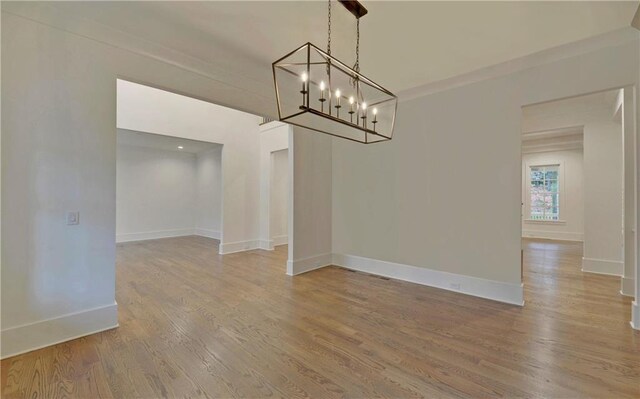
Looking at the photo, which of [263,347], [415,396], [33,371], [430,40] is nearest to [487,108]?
[430,40]

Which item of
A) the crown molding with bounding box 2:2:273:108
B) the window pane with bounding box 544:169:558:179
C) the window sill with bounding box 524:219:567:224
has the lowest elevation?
the window sill with bounding box 524:219:567:224

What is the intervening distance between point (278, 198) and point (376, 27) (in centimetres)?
520

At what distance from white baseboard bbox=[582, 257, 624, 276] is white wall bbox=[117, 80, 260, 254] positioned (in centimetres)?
665

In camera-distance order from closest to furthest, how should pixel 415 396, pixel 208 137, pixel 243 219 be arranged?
pixel 415 396
pixel 208 137
pixel 243 219

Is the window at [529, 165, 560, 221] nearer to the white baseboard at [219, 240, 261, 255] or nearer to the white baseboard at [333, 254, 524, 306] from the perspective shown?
the white baseboard at [333, 254, 524, 306]

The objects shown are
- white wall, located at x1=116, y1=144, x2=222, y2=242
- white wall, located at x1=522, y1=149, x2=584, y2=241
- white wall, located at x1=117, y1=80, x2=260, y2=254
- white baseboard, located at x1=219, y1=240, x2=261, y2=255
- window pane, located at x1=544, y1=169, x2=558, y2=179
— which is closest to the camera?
white wall, located at x1=117, y1=80, x2=260, y2=254

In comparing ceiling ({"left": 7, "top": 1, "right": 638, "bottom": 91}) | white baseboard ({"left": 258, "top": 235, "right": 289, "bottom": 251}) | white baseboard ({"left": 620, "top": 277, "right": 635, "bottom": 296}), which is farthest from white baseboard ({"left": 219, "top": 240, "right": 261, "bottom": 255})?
white baseboard ({"left": 620, "top": 277, "right": 635, "bottom": 296})

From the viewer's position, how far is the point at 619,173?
15.0ft

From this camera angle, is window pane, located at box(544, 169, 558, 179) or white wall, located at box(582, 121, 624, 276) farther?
window pane, located at box(544, 169, 558, 179)

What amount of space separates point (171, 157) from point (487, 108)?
861 centimetres

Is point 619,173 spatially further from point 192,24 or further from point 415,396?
point 192,24

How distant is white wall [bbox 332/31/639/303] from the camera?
10.2 feet

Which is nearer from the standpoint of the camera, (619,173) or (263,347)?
(263,347)

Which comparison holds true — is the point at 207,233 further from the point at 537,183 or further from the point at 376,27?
the point at 537,183
